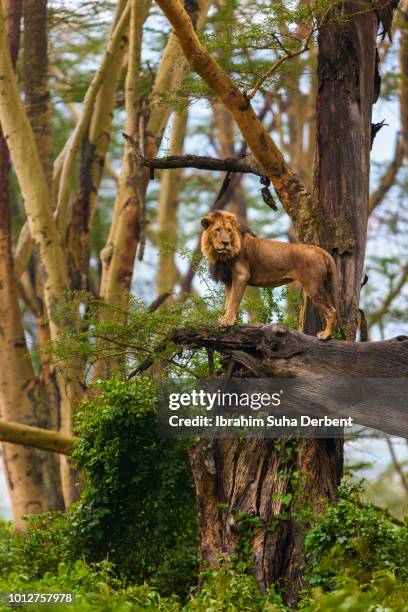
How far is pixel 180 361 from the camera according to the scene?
1118 cm

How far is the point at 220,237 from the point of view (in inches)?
395

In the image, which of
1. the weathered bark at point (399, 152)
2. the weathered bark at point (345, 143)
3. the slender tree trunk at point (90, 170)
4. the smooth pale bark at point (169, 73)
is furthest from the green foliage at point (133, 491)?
the weathered bark at point (399, 152)

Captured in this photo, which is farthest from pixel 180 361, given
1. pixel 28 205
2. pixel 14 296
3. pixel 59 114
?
pixel 59 114

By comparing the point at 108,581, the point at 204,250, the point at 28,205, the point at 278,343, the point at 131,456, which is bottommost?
the point at 108,581

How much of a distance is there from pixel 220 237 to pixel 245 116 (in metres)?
2.10

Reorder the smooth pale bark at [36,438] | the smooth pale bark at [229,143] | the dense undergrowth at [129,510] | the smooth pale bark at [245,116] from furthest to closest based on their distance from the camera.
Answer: the smooth pale bark at [229,143], the smooth pale bark at [36,438], the dense undergrowth at [129,510], the smooth pale bark at [245,116]

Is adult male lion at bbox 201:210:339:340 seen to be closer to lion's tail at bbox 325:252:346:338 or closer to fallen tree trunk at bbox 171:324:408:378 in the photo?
lion's tail at bbox 325:252:346:338

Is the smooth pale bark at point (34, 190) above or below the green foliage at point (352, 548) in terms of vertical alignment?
above

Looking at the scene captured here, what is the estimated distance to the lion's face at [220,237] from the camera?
395 inches

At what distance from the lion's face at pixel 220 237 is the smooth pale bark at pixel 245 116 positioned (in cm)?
176

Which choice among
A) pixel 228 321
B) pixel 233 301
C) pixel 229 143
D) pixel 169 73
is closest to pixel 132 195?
pixel 169 73

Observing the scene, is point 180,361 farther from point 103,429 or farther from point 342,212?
point 342,212

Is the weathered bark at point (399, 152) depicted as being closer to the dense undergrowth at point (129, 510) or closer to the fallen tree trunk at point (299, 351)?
the dense undergrowth at point (129, 510)

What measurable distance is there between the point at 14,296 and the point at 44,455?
2.86 m
